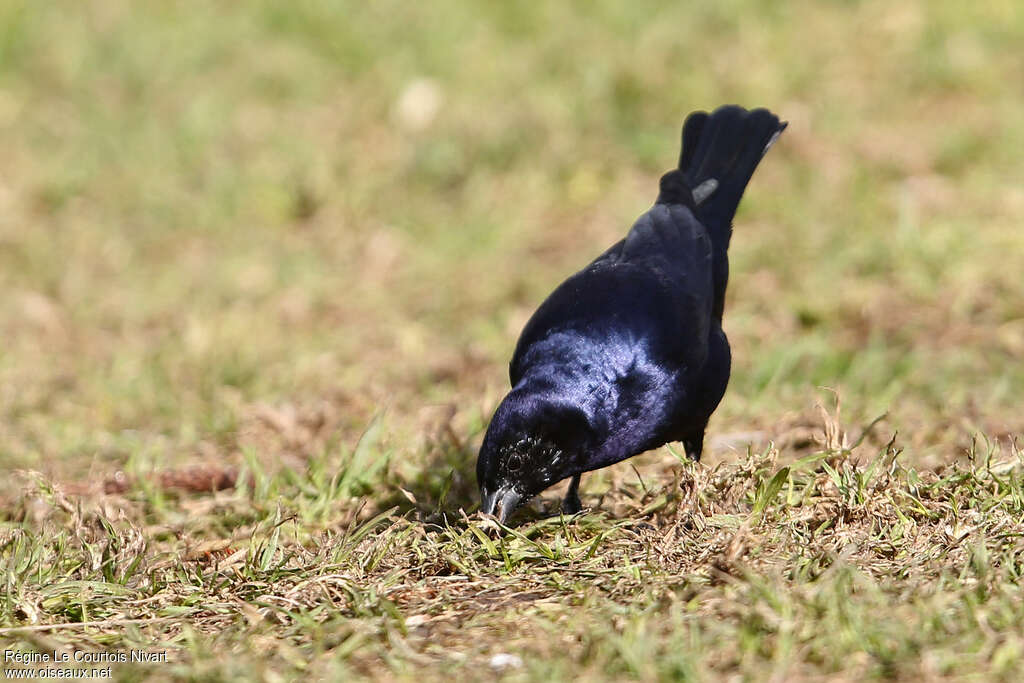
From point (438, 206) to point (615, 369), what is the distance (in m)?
3.85

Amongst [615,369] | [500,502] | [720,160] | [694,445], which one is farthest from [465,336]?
[500,502]

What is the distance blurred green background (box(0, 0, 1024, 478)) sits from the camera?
5.04m

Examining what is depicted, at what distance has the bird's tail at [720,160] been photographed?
15.7 feet

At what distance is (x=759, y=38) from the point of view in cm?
791

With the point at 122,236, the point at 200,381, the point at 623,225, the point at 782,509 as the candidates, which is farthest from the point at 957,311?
the point at 122,236

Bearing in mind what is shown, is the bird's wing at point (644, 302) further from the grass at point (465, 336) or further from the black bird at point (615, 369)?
the grass at point (465, 336)

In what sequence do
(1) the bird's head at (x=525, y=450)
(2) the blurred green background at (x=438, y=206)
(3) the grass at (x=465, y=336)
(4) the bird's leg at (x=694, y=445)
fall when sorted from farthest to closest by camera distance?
(2) the blurred green background at (x=438, y=206)
(4) the bird's leg at (x=694, y=445)
(1) the bird's head at (x=525, y=450)
(3) the grass at (x=465, y=336)

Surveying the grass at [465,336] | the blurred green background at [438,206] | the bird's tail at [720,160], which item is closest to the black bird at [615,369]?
the grass at [465,336]

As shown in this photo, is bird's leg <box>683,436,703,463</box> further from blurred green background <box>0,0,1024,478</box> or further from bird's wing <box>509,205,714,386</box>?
blurred green background <box>0,0,1024,478</box>

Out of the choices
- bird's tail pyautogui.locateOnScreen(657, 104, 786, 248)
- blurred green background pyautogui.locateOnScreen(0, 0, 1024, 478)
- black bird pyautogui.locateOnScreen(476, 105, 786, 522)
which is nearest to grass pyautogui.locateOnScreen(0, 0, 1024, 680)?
blurred green background pyautogui.locateOnScreen(0, 0, 1024, 478)

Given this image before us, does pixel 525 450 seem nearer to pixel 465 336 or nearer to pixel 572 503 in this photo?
pixel 572 503

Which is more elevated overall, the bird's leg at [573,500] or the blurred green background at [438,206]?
the blurred green background at [438,206]

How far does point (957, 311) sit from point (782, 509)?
264 cm

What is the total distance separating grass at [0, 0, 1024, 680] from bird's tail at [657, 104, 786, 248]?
0.71m
